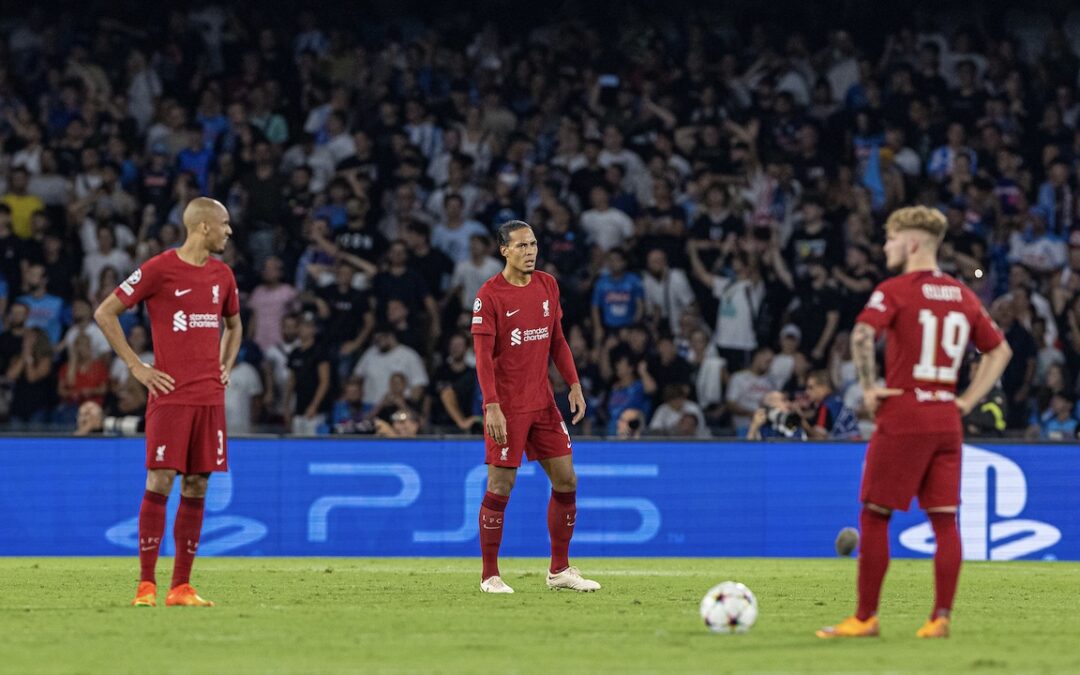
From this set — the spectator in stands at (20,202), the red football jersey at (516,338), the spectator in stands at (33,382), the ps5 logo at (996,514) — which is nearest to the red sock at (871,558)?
the red football jersey at (516,338)

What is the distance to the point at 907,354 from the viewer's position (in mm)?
9227

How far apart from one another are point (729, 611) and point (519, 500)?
9276 millimetres

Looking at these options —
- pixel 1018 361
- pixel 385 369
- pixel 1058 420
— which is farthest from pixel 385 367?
pixel 1058 420

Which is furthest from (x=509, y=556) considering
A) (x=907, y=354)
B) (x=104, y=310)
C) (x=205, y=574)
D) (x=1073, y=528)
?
(x=907, y=354)

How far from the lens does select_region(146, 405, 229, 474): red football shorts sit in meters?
11.0

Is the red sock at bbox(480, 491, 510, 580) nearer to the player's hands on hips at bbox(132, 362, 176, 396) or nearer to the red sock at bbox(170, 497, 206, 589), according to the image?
the red sock at bbox(170, 497, 206, 589)

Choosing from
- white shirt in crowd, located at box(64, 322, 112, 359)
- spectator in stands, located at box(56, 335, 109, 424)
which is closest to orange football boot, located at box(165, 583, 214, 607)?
spectator in stands, located at box(56, 335, 109, 424)

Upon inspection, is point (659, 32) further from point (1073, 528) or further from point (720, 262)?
point (1073, 528)

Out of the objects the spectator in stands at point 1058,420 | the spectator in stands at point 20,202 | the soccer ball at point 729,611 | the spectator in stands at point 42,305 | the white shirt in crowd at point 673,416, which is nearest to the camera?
the soccer ball at point 729,611

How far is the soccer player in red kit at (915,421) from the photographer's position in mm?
9156

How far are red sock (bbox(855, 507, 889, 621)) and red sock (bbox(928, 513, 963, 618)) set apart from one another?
0.85 ft

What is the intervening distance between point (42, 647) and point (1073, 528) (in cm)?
1253

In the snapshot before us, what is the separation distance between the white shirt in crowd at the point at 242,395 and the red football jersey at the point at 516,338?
8.95 metres

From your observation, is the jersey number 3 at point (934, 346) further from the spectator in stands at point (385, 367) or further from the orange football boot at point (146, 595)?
the spectator in stands at point (385, 367)
